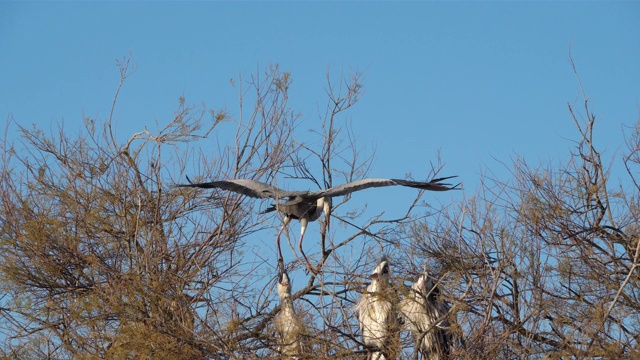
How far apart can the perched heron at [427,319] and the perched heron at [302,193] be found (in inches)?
71.9

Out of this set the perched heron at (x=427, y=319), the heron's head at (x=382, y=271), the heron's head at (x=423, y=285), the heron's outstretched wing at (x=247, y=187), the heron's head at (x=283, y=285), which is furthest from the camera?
the heron's outstretched wing at (x=247, y=187)

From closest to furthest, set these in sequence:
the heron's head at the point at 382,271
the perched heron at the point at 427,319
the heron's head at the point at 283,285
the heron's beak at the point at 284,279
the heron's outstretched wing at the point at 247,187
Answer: the perched heron at the point at 427,319
the heron's head at the point at 382,271
the heron's head at the point at 283,285
the heron's beak at the point at 284,279
the heron's outstretched wing at the point at 247,187

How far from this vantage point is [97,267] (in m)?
13.1

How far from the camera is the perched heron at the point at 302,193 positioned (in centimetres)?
1278

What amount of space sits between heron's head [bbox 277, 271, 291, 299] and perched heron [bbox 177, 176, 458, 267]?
19 cm

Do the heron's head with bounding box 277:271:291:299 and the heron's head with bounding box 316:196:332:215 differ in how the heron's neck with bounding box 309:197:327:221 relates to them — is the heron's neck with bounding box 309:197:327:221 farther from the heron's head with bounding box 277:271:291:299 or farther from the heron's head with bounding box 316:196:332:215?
the heron's head with bounding box 277:271:291:299

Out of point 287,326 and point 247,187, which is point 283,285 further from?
point 247,187

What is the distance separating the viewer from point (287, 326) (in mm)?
10695

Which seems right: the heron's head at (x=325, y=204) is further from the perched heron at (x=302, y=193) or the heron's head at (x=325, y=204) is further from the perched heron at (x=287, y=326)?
the perched heron at (x=287, y=326)

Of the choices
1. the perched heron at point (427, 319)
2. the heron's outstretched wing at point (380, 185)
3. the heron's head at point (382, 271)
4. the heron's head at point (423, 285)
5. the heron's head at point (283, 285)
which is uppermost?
the heron's outstretched wing at point (380, 185)

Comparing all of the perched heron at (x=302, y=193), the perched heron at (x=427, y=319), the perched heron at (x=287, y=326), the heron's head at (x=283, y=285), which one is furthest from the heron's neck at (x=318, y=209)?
the perched heron at (x=427, y=319)

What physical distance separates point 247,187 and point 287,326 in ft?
8.90

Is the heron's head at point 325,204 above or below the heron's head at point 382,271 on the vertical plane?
above

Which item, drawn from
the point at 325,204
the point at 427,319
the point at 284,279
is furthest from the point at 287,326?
the point at 325,204
